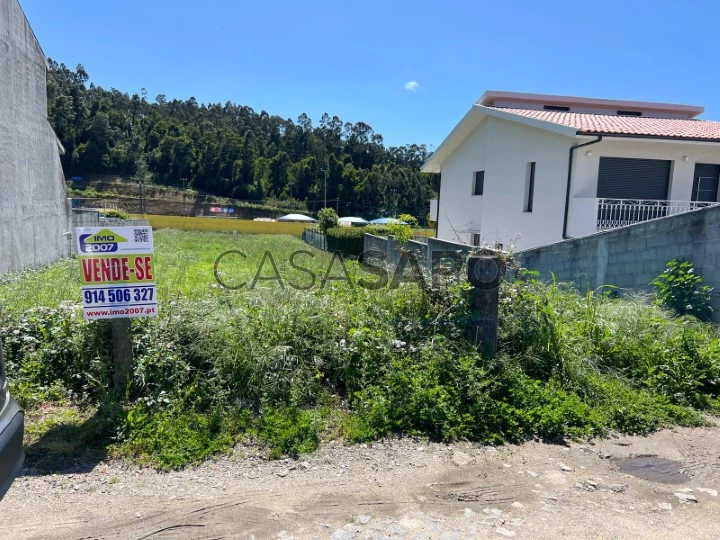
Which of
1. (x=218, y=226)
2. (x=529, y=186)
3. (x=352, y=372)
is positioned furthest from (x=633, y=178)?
(x=218, y=226)

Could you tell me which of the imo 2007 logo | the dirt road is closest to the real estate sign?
the imo 2007 logo

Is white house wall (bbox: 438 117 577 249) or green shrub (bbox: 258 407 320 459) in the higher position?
white house wall (bbox: 438 117 577 249)

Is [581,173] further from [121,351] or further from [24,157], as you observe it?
[24,157]

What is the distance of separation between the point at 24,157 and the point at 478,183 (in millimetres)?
15331

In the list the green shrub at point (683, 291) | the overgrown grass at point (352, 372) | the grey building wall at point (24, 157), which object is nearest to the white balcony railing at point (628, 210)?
the green shrub at point (683, 291)

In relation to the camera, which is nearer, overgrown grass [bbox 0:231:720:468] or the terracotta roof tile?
overgrown grass [bbox 0:231:720:468]

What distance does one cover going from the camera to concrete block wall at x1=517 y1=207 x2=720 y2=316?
631cm

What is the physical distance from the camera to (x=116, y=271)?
3.96 meters

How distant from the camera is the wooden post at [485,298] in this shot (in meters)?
4.41

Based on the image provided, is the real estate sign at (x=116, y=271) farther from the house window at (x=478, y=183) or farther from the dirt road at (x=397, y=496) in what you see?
the house window at (x=478, y=183)

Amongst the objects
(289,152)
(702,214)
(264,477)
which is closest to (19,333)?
(264,477)

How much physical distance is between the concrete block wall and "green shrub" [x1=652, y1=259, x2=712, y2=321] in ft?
0.35

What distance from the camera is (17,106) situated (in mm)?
12359

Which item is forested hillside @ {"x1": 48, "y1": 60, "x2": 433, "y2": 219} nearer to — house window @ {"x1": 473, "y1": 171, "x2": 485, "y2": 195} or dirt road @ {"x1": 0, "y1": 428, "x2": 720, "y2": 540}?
house window @ {"x1": 473, "y1": 171, "x2": 485, "y2": 195}
